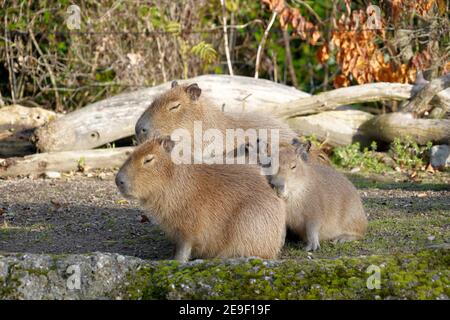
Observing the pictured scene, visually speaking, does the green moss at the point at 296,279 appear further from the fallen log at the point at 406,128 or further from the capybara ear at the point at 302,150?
the fallen log at the point at 406,128

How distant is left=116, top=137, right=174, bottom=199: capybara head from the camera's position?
470 centimetres

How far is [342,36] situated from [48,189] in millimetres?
4414

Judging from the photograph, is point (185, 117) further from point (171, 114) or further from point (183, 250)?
point (183, 250)

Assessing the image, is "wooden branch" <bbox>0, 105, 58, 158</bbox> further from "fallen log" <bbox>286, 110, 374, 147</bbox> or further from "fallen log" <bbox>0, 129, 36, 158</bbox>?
"fallen log" <bbox>286, 110, 374, 147</bbox>

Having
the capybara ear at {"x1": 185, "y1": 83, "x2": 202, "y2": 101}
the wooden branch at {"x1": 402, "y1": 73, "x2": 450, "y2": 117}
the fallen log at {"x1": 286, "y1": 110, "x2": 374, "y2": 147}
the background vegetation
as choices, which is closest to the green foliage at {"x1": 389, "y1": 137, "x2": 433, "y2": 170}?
the wooden branch at {"x1": 402, "y1": 73, "x2": 450, "y2": 117}

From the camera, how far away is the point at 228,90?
9.09 meters

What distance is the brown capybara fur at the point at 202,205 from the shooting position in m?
4.68

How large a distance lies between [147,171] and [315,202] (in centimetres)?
125


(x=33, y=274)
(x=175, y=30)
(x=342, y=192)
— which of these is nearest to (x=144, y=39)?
(x=175, y=30)

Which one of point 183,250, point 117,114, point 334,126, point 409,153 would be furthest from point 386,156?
point 183,250

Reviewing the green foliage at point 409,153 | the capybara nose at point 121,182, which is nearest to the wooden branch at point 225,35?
the green foliage at point 409,153

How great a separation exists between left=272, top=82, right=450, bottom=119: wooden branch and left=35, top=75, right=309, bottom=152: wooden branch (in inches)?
7.7

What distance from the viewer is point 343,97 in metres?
9.20

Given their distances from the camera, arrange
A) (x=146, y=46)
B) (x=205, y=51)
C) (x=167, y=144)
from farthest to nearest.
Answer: (x=146, y=46), (x=205, y=51), (x=167, y=144)
